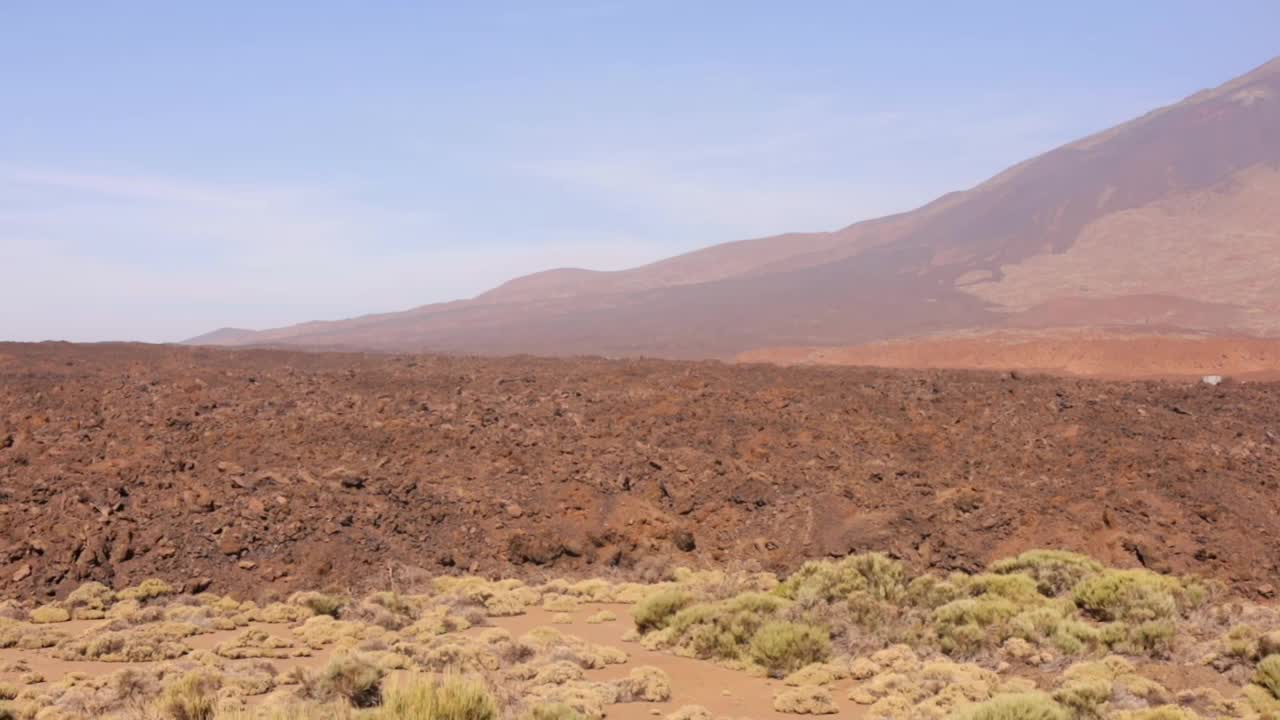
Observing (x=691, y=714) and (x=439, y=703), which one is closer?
(x=439, y=703)

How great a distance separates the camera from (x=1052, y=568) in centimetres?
1375

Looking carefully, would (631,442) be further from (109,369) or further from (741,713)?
(109,369)

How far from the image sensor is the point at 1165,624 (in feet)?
35.4

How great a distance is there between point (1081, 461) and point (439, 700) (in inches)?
563

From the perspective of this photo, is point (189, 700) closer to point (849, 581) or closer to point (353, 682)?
point (353, 682)

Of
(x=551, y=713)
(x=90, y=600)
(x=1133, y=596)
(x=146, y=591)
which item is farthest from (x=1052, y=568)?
(x=90, y=600)

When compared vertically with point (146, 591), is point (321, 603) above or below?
below

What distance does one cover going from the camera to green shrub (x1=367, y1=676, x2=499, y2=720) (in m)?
6.73

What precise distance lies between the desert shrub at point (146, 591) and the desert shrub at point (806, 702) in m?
9.10

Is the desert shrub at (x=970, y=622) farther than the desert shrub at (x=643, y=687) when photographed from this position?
Yes

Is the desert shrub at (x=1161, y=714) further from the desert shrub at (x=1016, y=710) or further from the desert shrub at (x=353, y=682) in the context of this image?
the desert shrub at (x=353, y=682)

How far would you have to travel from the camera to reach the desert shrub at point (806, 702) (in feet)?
31.6

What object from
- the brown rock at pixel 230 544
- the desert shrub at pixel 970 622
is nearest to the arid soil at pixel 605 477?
the brown rock at pixel 230 544

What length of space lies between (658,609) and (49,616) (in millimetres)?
7582
